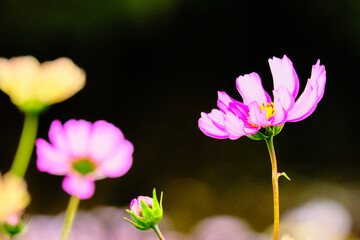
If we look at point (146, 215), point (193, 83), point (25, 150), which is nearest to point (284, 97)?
point (146, 215)

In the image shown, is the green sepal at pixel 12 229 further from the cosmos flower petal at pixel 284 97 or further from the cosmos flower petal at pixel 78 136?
the cosmos flower petal at pixel 284 97

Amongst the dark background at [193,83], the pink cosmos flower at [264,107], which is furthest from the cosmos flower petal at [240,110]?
the dark background at [193,83]

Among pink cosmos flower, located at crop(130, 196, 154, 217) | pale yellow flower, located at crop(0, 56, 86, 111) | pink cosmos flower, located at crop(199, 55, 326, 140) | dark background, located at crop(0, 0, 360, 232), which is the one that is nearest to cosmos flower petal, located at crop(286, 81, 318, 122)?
pink cosmos flower, located at crop(199, 55, 326, 140)

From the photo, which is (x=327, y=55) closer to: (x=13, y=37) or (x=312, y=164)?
(x=312, y=164)

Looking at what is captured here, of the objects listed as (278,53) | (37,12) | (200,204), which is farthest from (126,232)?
(37,12)

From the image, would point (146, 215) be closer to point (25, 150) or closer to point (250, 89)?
point (250, 89)

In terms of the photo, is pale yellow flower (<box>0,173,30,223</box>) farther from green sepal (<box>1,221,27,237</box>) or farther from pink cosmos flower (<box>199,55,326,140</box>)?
pink cosmos flower (<box>199,55,326,140</box>)
